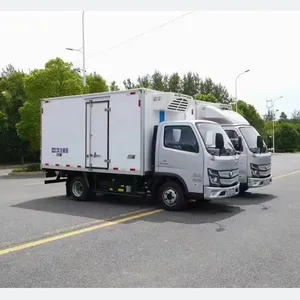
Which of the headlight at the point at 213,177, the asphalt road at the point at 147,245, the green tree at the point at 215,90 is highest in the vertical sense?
the green tree at the point at 215,90

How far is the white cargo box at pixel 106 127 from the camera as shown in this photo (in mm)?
9680

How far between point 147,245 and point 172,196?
10.3 feet

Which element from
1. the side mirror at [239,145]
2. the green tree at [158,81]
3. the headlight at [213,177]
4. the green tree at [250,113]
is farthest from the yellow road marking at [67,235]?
the green tree at [158,81]

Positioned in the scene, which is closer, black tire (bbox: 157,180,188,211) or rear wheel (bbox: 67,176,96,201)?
black tire (bbox: 157,180,188,211)

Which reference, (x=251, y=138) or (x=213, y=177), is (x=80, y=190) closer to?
(x=213, y=177)

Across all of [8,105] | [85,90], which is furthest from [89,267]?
[8,105]

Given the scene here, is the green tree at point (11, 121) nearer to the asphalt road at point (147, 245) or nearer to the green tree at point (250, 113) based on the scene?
the asphalt road at point (147, 245)

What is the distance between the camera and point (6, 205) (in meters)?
10.7

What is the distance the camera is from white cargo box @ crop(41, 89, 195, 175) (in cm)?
968

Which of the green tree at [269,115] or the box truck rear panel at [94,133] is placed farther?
the green tree at [269,115]

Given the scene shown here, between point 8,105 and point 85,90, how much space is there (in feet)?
37.2

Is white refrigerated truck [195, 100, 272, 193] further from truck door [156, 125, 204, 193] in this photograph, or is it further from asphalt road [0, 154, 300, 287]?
truck door [156, 125, 204, 193]

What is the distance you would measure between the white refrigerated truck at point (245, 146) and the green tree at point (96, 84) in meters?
16.4

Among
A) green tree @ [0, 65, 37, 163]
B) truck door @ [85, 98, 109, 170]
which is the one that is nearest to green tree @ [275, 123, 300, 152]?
green tree @ [0, 65, 37, 163]
